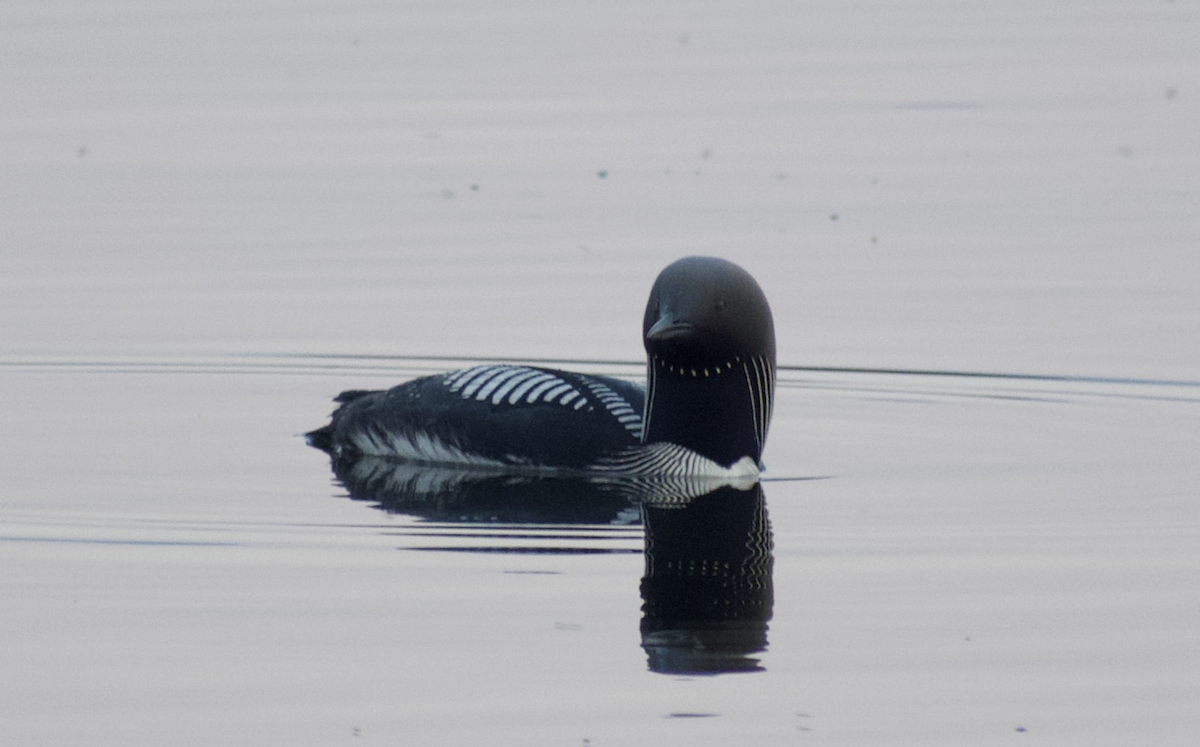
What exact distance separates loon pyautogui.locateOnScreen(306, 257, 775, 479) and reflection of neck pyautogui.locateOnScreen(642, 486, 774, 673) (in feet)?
0.77

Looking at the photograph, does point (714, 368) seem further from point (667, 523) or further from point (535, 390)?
point (667, 523)

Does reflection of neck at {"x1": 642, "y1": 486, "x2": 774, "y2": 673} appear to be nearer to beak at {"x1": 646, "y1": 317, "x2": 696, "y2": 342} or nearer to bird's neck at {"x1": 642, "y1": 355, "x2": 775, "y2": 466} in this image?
bird's neck at {"x1": 642, "y1": 355, "x2": 775, "y2": 466}

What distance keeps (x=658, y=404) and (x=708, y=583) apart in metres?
1.65

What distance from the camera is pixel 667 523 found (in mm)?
7543

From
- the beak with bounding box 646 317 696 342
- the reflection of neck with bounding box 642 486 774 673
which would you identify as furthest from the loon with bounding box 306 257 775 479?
the reflection of neck with bounding box 642 486 774 673

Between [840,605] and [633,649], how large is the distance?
2.15 ft

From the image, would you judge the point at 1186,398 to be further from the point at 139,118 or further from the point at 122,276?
the point at 139,118

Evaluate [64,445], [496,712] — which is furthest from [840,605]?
[64,445]

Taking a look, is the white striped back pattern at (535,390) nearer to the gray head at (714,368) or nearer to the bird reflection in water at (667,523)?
the gray head at (714,368)

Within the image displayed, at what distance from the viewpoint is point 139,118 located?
17.6 meters

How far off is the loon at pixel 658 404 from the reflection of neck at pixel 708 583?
23cm

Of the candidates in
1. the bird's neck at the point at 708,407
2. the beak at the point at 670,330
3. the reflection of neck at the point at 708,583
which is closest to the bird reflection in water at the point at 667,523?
the reflection of neck at the point at 708,583

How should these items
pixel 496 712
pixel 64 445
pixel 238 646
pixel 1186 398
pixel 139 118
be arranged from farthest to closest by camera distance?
pixel 139 118 → pixel 1186 398 → pixel 64 445 → pixel 238 646 → pixel 496 712

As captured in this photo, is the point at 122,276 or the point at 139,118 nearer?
the point at 122,276
